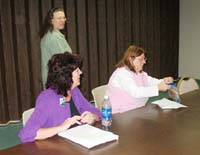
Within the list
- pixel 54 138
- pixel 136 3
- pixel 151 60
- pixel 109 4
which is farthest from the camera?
pixel 151 60

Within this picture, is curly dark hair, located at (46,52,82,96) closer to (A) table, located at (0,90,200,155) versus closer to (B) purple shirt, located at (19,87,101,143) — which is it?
(B) purple shirt, located at (19,87,101,143)

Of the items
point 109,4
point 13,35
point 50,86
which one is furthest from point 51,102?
point 109,4

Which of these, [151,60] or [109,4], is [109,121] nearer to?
[109,4]

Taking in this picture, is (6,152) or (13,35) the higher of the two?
(13,35)

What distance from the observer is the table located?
1.69 meters

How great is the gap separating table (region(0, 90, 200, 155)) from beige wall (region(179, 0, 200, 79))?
4781 millimetres

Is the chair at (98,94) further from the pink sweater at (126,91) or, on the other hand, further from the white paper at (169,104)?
the white paper at (169,104)

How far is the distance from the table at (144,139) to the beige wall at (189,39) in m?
4.78

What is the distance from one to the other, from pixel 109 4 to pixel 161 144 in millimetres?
3928

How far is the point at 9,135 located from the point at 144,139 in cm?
250

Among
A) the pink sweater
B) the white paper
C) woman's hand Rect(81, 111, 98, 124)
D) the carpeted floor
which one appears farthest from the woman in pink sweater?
A: the carpeted floor

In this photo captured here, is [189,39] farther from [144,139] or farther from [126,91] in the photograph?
[144,139]

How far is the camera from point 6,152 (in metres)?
1.71

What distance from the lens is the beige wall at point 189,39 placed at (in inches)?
267
